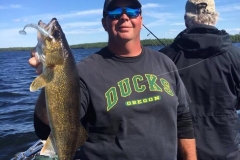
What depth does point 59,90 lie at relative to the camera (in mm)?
2830

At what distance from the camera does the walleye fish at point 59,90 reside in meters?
2.79

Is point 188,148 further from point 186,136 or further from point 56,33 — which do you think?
point 56,33

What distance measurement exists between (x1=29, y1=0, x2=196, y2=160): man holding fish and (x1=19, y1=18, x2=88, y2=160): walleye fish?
32 mm

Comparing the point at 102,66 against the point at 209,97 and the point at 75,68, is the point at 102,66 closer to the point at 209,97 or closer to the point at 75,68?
the point at 75,68

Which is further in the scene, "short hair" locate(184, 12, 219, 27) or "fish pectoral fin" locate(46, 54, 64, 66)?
"short hair" locate(184, 12, 219, 27)

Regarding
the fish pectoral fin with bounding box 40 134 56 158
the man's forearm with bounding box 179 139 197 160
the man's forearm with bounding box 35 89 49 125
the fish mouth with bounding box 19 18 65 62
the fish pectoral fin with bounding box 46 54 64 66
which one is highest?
the fish mouth with bounding box 19 18 65 62

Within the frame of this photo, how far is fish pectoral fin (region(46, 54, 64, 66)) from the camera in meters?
2.82

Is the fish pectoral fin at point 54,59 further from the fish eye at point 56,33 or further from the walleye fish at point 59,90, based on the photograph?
the fish eye at point 56,33

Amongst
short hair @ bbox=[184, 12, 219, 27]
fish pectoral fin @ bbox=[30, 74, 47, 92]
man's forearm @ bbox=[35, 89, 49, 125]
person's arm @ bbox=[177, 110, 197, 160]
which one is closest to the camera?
fish pectoral fin @ bbox=[30, 74, 47, 92]

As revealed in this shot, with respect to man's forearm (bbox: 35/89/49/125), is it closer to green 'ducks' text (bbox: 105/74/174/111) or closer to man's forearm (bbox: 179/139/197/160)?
green 'ducks' text (bbox: 105/74/174/111)

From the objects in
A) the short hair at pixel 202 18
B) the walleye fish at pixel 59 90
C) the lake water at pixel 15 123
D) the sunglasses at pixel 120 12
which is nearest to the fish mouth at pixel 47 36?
the walleye fish at pixel 59 90

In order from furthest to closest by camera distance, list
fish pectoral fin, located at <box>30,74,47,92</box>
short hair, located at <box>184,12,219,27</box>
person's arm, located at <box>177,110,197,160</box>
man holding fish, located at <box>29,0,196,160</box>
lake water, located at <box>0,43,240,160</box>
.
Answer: lake water, located at <box>0,43,240,160</box>, short hair, located at <box>184,12,219,27</box>, person's arm, located at <box>177,110,197,160</box>, man holding fish, located at <box>29,0,196,160</box>, fish pectoral fin, located at <box>30,74,47,92</box>

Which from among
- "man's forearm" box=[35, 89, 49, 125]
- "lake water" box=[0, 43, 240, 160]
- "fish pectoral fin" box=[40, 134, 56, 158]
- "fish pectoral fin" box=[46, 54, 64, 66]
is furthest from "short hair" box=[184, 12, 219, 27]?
"lake water" box=[0, 43, 240, 160]

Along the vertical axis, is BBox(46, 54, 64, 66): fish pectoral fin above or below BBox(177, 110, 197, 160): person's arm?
above
